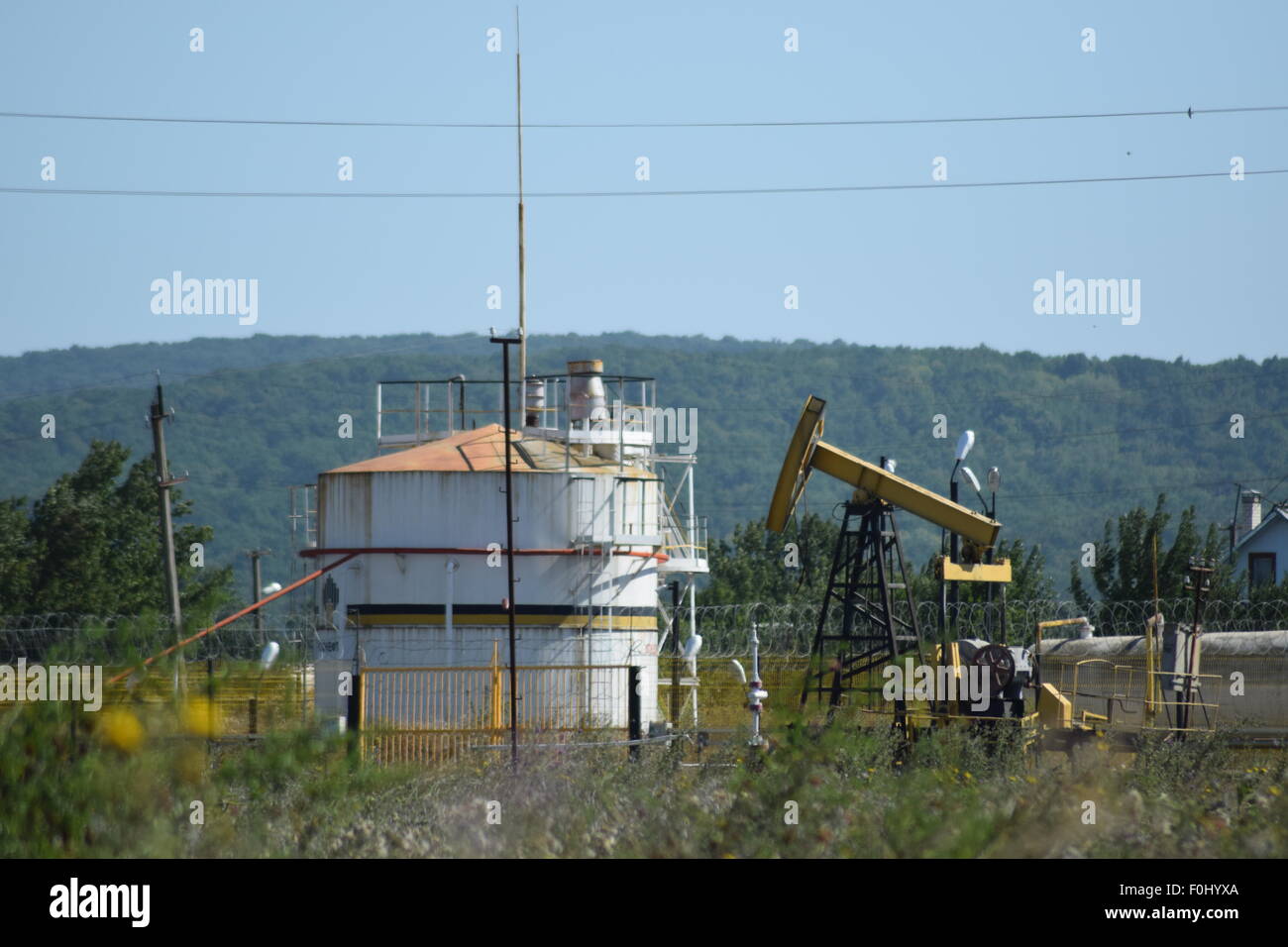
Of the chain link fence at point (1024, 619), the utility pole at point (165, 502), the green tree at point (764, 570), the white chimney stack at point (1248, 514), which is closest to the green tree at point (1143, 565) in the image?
the chain link fence at point (1024, 619)

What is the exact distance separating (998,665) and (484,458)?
405 inches

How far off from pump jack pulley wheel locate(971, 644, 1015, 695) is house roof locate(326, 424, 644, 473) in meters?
8.64

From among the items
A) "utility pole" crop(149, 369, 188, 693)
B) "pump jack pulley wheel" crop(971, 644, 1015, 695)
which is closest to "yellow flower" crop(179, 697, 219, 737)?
"pump jack pulley wheel" crop(971, 644, 1015, 695)

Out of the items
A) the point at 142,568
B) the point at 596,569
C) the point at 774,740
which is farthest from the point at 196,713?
the point at 142,568

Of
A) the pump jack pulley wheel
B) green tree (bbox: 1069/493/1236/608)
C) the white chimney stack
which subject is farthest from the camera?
the white chimney stack

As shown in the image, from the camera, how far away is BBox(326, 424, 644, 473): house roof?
2948cm

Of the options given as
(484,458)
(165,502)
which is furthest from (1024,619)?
(165,502)

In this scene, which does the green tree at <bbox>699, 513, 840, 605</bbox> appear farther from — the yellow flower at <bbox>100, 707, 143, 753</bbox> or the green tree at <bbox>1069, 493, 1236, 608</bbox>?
the yellow flower at <bbox>100, 707, 143, 753</bbox>

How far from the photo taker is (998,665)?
2322cm

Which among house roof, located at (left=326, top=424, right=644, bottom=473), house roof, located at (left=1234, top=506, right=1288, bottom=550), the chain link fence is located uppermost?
house roof, located at (left=326, top=424, right=644, bottom=473)

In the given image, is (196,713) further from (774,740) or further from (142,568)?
(142,568)

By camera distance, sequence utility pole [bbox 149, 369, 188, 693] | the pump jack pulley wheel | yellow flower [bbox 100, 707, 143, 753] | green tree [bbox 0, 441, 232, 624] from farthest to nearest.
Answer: green tree [bbox 0, 441, 232, 624], utility pole [bbox 149, 369, 188, 693], the pump jack pulley wheel, yellow flower [bbox 100, 707, 143, 753]

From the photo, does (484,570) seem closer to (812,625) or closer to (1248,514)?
(812,625)

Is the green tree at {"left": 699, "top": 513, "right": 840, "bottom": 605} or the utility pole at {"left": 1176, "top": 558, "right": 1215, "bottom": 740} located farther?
the green tree at {"left": 699, "top": 513, "right": 840, "bottom": 605}
